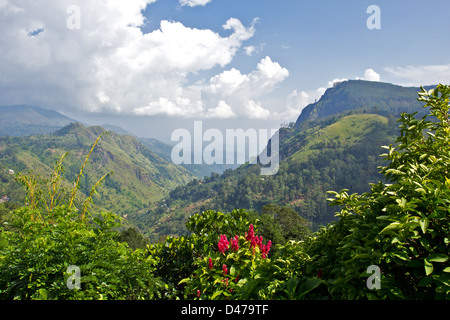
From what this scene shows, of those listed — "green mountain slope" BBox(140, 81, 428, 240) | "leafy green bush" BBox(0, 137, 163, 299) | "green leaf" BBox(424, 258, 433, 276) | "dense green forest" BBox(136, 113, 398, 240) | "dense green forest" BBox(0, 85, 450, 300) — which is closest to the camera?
"green leaf" BBox(424, 258, 433, 276)

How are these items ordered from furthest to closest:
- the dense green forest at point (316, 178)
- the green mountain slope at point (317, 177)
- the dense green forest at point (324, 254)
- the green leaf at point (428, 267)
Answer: the dense green forest at point (316, 178), the green mountain slope at point (317, 177), the dense green forest at point (324, 254), the green leaf at point (428, 267)

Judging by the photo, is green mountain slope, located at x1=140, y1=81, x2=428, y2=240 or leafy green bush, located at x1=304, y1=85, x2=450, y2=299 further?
green mountain slope, located at x1=140, y1=81, x2=428, y2=240

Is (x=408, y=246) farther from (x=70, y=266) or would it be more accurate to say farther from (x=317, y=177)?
(x=317, y=177)

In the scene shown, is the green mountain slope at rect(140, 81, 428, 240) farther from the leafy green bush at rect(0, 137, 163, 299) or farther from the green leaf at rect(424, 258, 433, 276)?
the green leaf at rect(424, 258, 433, 276)

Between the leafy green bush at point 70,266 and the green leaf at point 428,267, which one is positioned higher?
the green leaf at point 428,267

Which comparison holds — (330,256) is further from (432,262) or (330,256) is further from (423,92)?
(423,92)

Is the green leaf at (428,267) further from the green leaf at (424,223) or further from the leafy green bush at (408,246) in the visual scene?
the green leaf at (424,223)

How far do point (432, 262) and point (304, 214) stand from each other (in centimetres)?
13621

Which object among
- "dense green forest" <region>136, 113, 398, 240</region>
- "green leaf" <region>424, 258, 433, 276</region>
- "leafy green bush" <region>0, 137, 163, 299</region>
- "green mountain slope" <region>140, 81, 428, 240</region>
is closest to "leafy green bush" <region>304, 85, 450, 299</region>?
"green leaf" <region>424, 258, 433, 276</region>

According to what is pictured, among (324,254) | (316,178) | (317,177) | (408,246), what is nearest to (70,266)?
(324,254)

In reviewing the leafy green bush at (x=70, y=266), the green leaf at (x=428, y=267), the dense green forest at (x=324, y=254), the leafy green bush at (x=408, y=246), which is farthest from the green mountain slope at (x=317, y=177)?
the green leaf at (x=428, y=267)
